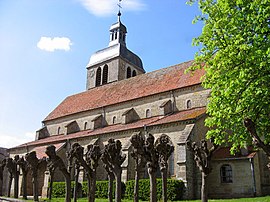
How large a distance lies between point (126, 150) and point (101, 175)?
4.85 m

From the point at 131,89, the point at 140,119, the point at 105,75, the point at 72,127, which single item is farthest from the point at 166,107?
the point at 105,75

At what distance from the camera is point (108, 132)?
85.1 ft

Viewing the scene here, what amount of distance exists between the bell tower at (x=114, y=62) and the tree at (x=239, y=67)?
2717cm

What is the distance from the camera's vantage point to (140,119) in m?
28.3

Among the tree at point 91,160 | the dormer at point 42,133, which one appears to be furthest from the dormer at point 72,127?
the tree at point 91,160

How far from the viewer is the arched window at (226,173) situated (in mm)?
20031

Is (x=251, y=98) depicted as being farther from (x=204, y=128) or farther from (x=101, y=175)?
(x=101, y=175)

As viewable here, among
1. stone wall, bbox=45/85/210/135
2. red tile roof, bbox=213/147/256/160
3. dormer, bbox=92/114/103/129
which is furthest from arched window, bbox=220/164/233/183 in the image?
dormer, bbox=92/114/103/129

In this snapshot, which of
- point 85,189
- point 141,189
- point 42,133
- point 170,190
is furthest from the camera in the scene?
point 42,133

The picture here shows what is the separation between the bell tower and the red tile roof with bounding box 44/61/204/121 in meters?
3.31

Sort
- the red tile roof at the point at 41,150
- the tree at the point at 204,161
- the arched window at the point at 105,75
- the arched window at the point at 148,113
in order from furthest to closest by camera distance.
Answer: the arched window at the point at 105,75, the red tile roof at the point at 41,150, the arched window at the point at 148,113, the tree at the point at 204,161

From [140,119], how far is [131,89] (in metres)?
5.07

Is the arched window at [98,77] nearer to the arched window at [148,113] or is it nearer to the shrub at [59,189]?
the arched window at [148,113]

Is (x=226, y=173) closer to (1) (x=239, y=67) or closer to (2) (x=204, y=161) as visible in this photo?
(2) (x=204, y=161)
